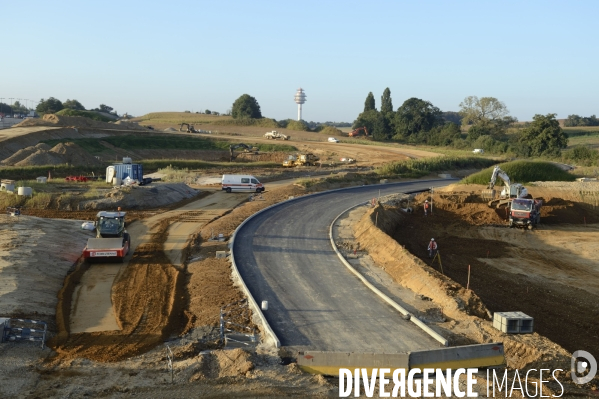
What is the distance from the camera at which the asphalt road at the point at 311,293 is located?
57.3 ft

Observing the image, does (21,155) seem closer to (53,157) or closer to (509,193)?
(53,157)

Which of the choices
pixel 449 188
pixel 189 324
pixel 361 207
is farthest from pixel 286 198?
pixel 189 324

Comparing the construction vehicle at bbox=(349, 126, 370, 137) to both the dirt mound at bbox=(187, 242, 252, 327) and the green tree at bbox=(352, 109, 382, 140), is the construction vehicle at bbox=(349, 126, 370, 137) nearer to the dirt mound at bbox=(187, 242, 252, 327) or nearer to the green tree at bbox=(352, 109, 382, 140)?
the green tree at bbox=(352, 109, 382, 140)

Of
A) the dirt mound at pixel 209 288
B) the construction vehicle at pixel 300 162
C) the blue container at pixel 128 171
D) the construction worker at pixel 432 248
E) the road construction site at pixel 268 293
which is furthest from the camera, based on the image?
the construction vehicle at pixel 300 162

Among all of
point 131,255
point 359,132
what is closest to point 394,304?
point 131,255

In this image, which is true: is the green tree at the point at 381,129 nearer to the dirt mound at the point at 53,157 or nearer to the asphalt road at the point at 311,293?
the dirt mound at the point at 53,157

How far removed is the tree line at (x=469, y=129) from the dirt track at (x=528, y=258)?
41.9 meters

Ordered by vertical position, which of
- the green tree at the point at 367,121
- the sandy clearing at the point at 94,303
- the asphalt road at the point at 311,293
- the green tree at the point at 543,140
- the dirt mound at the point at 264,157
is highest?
the green tree at the point at 367,121

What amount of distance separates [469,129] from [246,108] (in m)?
58.8

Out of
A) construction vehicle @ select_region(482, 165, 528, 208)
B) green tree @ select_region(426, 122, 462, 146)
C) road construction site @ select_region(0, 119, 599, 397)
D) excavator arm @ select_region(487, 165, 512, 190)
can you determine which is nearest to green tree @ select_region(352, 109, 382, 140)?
green tree @ select_region(426, 122, 462, 146)

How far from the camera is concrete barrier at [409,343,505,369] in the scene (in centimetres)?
1513

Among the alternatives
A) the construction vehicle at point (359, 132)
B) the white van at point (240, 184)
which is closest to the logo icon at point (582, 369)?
the white van at point (240, 184)

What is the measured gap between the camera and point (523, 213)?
4116cm

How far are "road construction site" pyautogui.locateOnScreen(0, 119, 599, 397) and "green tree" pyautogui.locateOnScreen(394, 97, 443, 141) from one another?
273 feet
